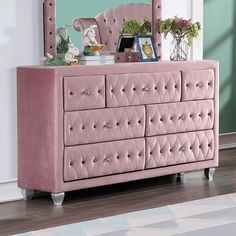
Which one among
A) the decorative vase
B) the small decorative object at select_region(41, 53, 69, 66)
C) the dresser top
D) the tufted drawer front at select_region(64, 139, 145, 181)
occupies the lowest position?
the tufted drawer front at select_region(64, 139, 145, 181)

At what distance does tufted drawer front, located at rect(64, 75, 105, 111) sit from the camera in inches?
180

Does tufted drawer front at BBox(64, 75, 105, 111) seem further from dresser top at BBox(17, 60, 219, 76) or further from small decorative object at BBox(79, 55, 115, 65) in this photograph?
small decorative object at BBox(79, 55, 115, 65)

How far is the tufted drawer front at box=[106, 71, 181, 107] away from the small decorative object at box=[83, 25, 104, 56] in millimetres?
251

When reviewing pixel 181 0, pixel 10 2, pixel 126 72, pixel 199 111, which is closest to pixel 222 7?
pixel 181 0

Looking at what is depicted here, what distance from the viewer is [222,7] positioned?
6.48m

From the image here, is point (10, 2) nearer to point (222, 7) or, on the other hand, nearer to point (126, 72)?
point (126, 72)

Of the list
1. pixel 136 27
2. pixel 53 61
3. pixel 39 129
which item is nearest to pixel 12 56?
pixel 53 61

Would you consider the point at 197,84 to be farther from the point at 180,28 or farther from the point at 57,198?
the point at 57,198

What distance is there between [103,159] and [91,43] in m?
0.75

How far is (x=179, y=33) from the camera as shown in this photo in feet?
17.6

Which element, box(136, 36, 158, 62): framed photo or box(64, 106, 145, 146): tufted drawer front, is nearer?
box(64, 106, 145, 146): tufted drawer front

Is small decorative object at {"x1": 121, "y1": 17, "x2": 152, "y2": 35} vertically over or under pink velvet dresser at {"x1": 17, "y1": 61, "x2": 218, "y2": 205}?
over

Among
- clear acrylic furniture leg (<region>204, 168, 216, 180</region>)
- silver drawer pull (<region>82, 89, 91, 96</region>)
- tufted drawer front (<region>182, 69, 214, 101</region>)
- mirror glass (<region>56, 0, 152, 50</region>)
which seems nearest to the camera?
silver drawer pull (<region>82, 89, 91, 96</region>)

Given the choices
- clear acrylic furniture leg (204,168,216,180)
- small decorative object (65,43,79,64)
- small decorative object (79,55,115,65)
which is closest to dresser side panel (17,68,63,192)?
small decorative object (65,43,79,64)
